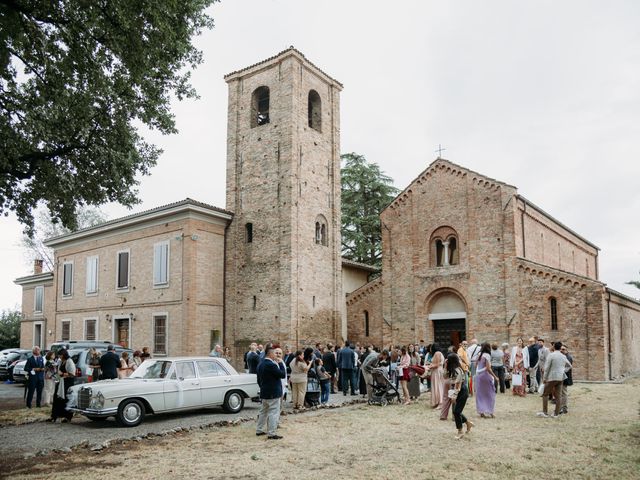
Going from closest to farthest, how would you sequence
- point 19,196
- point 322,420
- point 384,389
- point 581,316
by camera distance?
1. point 322,420
2. point 19,196
3. point 384,389
4. point 581,316

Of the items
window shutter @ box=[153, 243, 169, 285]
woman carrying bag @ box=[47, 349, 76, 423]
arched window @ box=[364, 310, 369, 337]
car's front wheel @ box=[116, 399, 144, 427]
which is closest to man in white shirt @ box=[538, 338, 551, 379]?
car's front wheel @ box=[116, 399, 144, 427]

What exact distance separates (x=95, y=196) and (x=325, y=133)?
612 inches

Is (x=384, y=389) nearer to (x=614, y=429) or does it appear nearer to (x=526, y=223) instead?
(x=614, y=429)

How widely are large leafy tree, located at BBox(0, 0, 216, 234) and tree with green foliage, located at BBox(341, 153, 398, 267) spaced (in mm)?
27021

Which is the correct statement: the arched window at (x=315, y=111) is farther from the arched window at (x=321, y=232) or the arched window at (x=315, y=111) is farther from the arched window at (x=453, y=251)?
the arched window at (x=453, y=251)

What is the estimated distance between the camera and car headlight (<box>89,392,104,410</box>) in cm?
1180

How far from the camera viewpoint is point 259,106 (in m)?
27.7

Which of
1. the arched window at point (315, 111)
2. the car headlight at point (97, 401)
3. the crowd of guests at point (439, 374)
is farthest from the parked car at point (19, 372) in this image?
the arched window at point (315, 111)

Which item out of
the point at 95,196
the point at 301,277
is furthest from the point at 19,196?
the point at 301,277

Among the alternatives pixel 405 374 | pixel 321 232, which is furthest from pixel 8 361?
pixel 405 374

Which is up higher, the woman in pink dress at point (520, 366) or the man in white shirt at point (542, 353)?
the man in white shirt at point (542, 353)

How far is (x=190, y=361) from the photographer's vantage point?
13406mm

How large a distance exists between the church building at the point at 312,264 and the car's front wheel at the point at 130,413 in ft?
38.2

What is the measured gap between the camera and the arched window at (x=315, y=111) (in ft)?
91.7
